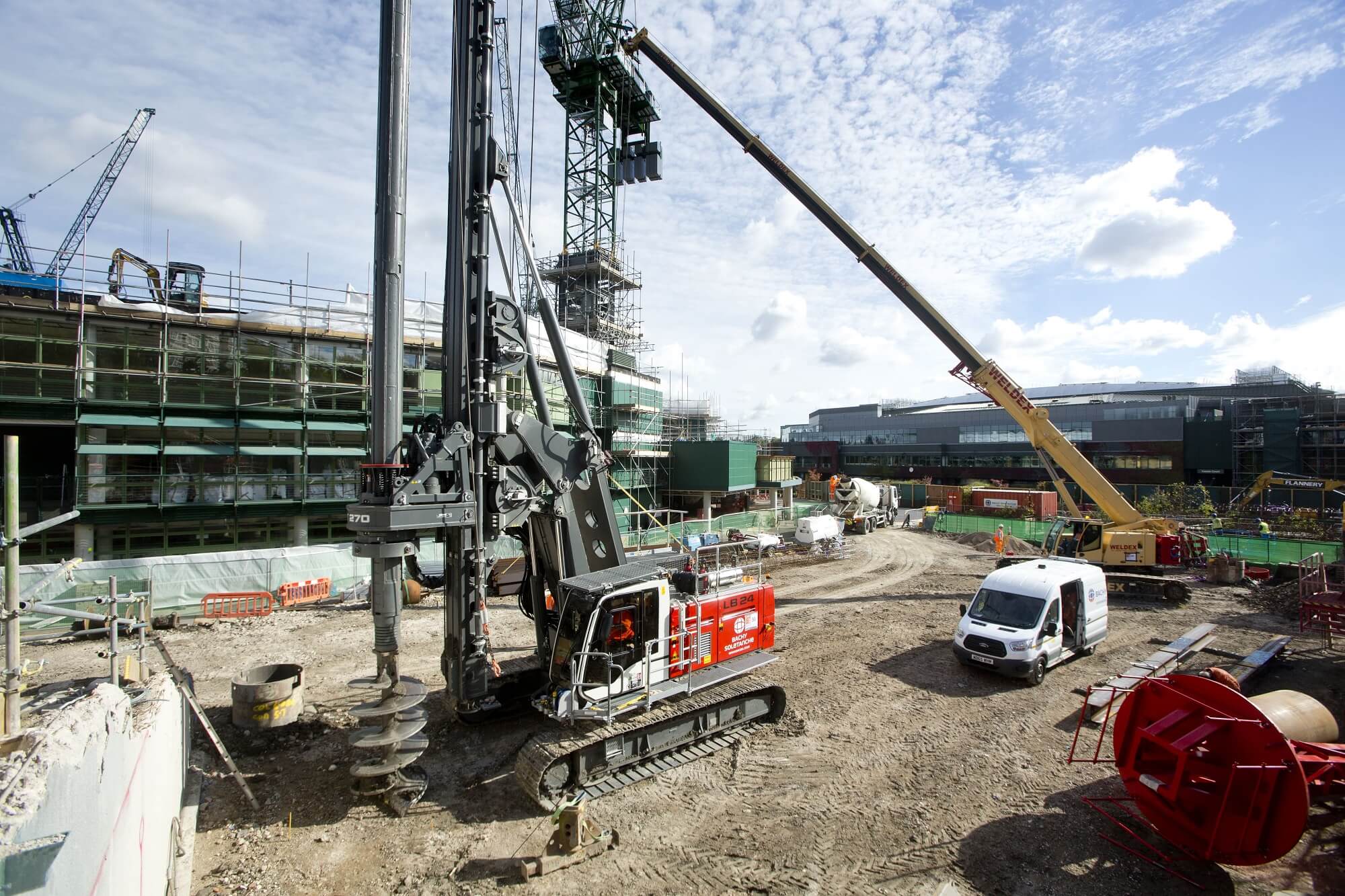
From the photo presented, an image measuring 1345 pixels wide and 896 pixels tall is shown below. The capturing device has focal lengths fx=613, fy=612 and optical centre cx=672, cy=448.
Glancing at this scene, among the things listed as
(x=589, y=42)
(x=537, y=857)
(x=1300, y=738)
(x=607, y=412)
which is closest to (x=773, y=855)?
(x=537, y=857)

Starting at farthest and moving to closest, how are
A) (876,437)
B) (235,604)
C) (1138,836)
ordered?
(876,437) < (235,604) < (1138,836)

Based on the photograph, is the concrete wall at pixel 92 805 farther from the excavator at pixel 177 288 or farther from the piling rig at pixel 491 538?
the excavator at pixel 177 288

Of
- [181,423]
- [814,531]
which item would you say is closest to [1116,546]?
[814,531]

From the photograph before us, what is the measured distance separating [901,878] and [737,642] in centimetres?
427

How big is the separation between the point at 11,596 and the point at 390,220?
5.95 m

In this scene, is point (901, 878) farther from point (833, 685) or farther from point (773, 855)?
point (833, 685)

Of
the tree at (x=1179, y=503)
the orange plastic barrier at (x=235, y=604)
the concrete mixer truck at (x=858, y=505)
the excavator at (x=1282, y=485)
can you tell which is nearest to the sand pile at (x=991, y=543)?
the concrete mixer truck at (x=858, y=505)

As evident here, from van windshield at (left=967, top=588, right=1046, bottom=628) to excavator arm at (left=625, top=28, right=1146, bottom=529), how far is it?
1047 cm

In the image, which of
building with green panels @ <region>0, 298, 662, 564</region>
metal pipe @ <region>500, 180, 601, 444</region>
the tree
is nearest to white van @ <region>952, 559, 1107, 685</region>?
metal pipe @ <region>500, 180, 601, 444</region>

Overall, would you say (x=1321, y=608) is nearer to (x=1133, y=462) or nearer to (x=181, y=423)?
(x=181, y=423)

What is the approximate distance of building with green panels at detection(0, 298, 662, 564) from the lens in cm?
1827

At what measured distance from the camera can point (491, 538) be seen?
9031 mm

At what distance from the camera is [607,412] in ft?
100

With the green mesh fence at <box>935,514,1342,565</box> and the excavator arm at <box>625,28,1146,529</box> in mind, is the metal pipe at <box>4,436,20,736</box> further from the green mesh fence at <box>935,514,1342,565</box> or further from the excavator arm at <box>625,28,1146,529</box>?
the green mesh fence at <box>935,514,1342,565</box>
